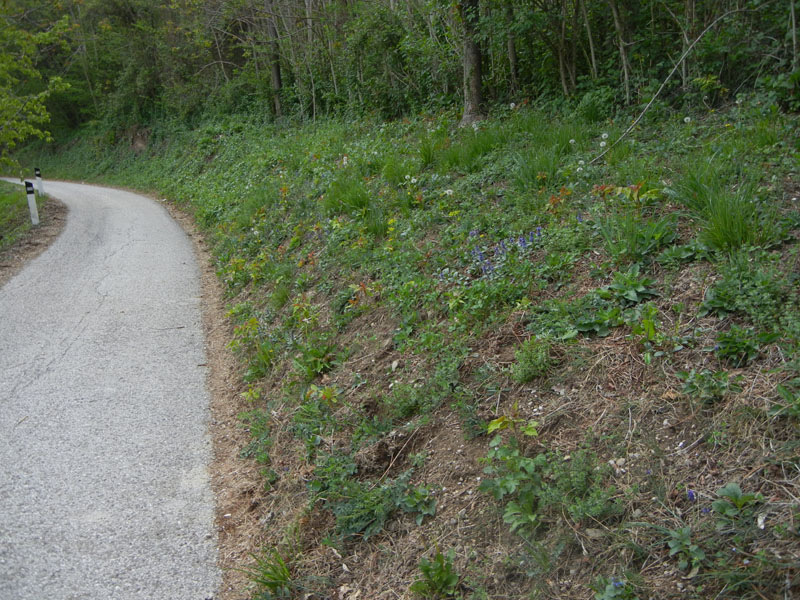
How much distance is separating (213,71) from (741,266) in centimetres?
2742

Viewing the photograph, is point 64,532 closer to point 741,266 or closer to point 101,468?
point 101,468

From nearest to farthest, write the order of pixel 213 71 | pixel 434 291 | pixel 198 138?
pixel 434 291, pixel 198 138, pixel 213 71

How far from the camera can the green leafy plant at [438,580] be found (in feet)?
9.88

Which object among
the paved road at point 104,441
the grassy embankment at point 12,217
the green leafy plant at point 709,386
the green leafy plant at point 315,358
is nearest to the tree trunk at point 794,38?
the green leafy plant at point 709,386

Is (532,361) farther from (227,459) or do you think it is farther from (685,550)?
(227,459)

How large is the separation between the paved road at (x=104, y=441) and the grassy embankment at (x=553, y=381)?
1.99 ft

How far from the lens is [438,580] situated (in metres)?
3.04

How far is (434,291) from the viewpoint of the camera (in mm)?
5434

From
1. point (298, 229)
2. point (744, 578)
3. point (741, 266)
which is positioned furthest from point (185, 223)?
point (744, 578)

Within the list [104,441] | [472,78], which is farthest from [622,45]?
[104,441]

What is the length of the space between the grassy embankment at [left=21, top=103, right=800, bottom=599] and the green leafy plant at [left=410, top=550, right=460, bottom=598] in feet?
0.05

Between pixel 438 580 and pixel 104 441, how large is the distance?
3.33 meters

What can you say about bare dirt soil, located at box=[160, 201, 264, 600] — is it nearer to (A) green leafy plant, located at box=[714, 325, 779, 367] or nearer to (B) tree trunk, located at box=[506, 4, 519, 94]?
(A) green leafy plant, located at box=[714, 325, 779, 367]

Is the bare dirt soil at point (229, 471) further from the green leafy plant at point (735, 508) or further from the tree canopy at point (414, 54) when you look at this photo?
the tree canopy at point (414, 54)
